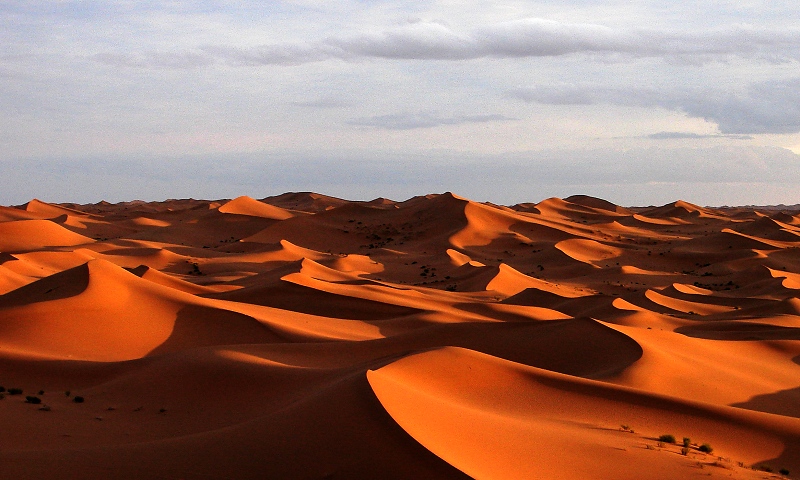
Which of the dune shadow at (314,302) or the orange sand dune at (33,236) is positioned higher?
the dune shadow at (314,302)

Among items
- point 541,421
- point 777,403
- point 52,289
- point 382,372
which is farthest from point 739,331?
point 52,289

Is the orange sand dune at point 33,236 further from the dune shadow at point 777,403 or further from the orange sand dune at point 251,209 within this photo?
the dune shadow at point 777,403

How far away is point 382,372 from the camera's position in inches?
438

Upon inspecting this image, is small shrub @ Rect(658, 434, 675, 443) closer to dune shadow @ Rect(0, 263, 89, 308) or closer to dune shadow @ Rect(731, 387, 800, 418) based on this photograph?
dune shadow @ Rect(731, 387, 800, 418)

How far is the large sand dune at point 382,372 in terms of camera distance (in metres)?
8.58

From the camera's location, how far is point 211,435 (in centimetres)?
919

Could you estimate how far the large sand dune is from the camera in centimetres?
858

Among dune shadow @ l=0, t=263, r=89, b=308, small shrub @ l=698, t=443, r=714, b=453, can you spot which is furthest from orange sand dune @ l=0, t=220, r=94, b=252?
small shrub @ l=698, t=443, r=714, b=453


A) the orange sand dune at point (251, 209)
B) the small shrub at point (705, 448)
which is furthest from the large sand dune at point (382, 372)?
the orange sand dune at point (251, 209)

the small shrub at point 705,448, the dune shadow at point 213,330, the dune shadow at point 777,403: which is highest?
the small shrub at point 705,448

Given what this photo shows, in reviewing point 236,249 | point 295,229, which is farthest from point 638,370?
point 295,229

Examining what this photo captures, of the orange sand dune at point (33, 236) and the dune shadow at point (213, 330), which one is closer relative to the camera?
the dune shadow at point (213, 330)

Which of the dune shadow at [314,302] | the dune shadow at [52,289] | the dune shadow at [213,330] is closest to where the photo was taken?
the dune shadow at [213,330]

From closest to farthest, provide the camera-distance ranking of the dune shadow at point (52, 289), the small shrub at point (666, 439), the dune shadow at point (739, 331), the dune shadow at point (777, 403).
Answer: the small shrub at point (666, 439) → the dune shadow at point (777, 403) → the dune shadow at point (52, 289) → the dune shadow at point (739, 331)
